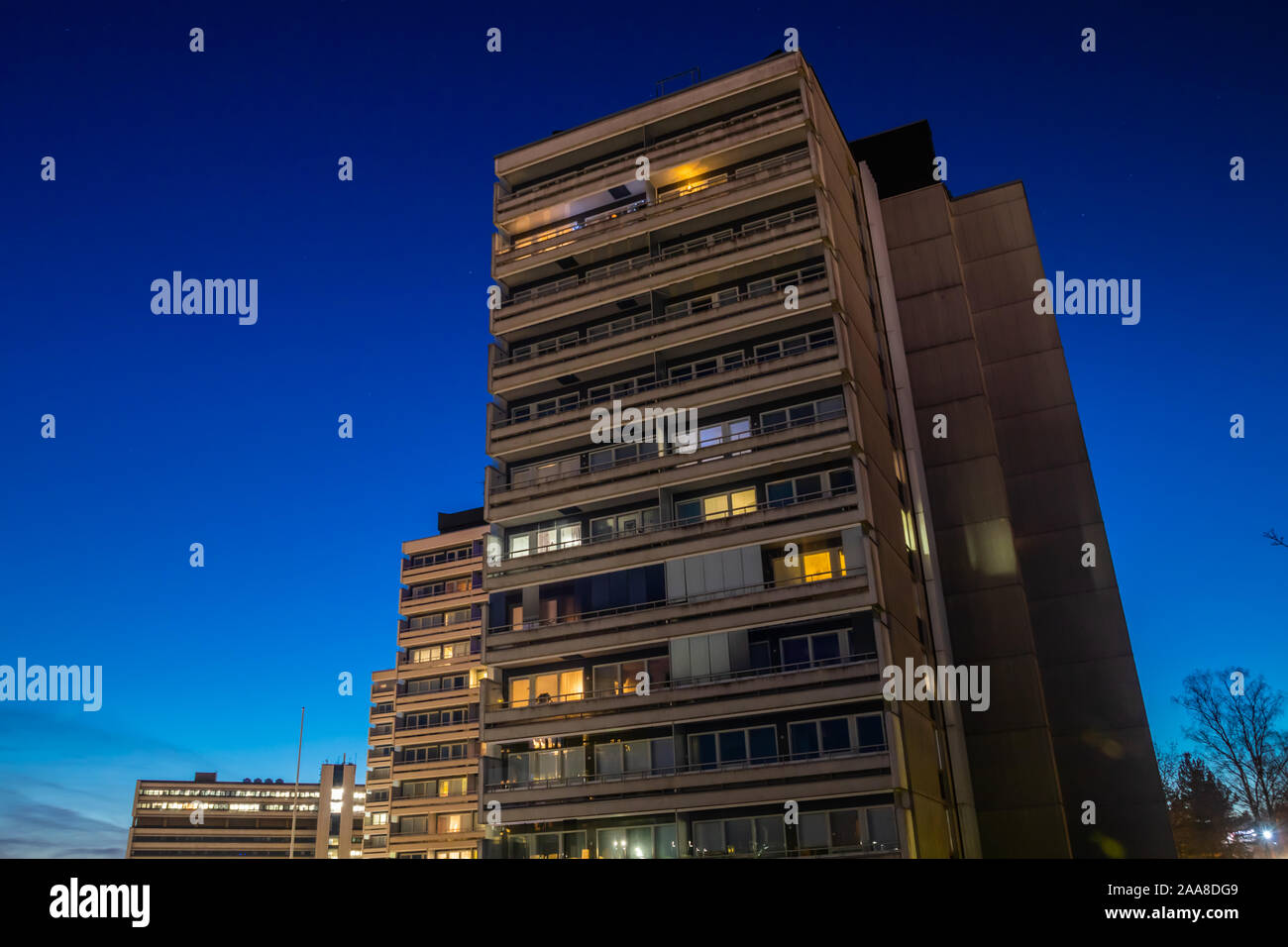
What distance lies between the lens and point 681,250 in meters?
60.9

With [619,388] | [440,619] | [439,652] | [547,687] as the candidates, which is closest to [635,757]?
[547,687]

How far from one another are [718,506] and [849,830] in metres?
18.1

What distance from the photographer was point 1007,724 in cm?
5747

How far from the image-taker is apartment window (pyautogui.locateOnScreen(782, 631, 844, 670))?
160 ft

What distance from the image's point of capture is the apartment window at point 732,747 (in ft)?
159

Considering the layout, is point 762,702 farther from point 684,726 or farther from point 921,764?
point 921,764

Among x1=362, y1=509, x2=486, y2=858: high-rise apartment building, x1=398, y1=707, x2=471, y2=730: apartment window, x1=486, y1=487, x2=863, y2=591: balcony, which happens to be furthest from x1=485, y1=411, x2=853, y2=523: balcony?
x1=398, y1=707, x2=471, y2=730: apartment window

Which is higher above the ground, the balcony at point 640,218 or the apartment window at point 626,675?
the balcony at point 640,218

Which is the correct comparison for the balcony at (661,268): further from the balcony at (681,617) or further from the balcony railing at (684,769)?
the balcony railing at (684,769)

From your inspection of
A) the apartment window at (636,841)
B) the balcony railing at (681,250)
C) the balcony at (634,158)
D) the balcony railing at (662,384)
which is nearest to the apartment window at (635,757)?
the apartment window at (636,841)

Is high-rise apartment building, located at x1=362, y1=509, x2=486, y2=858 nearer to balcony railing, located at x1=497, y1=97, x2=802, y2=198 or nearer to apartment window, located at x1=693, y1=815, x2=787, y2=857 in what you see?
balcony railing, located at x1=497, y1=97, x2=802, y2=198

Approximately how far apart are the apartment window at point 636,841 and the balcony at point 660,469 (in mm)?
17865
